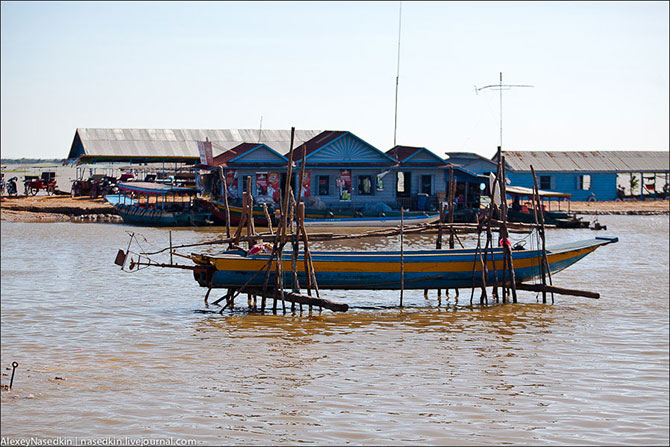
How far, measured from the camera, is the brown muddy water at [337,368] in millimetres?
9555

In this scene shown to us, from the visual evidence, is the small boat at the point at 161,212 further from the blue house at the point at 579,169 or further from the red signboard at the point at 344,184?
the blue house at the point at 579,169

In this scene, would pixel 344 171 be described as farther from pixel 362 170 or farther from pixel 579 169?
pixel 579 169

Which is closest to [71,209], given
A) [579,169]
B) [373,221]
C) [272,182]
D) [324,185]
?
[272,182]

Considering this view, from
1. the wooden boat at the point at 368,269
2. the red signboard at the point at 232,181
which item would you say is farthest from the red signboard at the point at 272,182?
the wooden boat at the point at 368,269

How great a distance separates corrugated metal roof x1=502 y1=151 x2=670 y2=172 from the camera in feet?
169

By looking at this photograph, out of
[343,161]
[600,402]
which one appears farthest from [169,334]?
[343,161]

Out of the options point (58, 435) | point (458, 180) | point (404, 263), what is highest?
point (458, 180)

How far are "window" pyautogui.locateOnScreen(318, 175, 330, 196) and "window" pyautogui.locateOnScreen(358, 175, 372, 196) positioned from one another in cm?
163

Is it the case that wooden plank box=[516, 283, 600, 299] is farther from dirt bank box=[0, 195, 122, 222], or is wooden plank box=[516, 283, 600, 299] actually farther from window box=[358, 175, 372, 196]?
dirt bank box=[0, 195, 122, 222]

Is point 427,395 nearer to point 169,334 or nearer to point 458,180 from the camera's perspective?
point 169,334

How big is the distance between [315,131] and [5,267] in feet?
131

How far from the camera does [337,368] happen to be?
12102mm

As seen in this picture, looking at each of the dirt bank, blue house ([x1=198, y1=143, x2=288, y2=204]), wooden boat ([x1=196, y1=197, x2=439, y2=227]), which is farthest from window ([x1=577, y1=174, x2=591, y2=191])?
the dirt bank

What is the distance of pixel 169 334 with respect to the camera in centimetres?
1435
